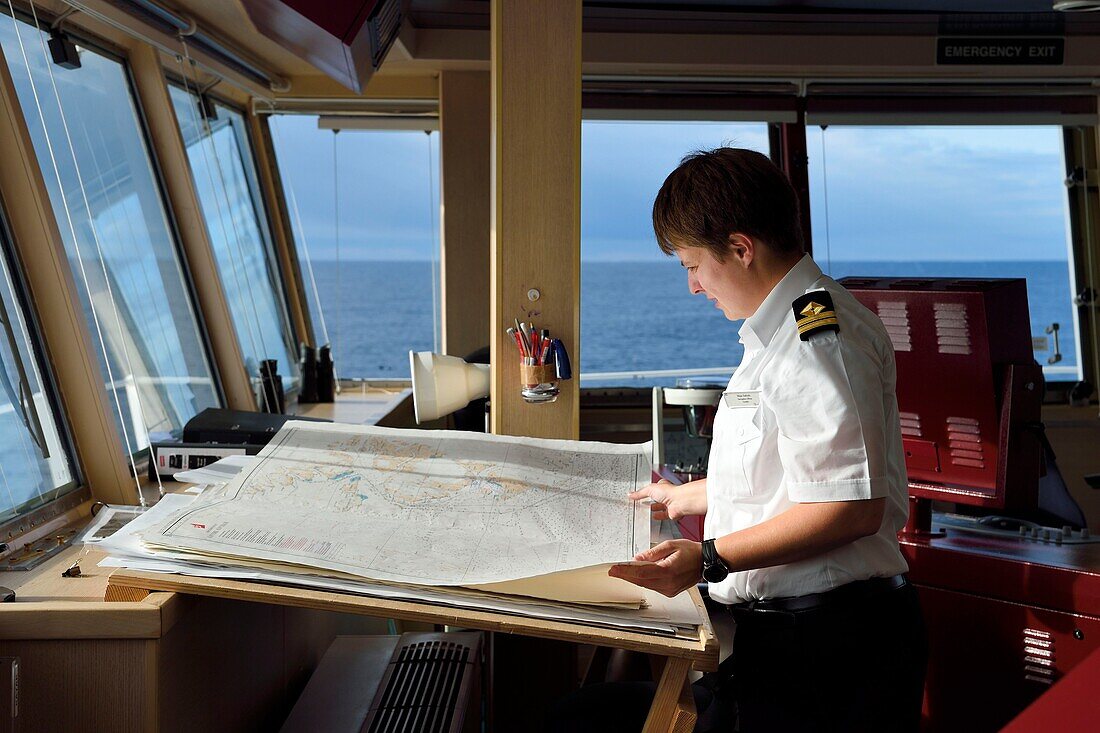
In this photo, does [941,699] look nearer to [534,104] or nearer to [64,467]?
[534,104]

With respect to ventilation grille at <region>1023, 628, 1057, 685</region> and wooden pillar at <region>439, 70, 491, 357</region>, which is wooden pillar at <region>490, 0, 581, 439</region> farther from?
wooden pillar at <region>439, 70, 491, 357</region>

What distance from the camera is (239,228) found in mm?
4320

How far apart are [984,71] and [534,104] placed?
336cm

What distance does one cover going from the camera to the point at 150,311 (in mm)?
3090

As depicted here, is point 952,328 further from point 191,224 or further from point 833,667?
point 191,224

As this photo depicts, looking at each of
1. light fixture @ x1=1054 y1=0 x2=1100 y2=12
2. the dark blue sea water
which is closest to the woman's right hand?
light fixture @ x1=1054 y1=0 x2=1100 y2=12

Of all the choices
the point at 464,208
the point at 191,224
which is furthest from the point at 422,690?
the point at 464,208

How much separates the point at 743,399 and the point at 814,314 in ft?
0.65

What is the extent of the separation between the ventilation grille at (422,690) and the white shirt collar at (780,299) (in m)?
0.99

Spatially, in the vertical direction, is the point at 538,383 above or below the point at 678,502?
above

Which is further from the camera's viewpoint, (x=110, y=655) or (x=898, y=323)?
(x=898, y=323)

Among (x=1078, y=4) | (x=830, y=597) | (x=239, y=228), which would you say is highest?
(x=1078, y=4)

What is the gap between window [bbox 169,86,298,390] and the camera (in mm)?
3801

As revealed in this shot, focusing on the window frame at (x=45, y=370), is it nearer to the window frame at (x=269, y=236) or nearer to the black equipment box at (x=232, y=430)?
the black equipment box at (x=232, y=430)
